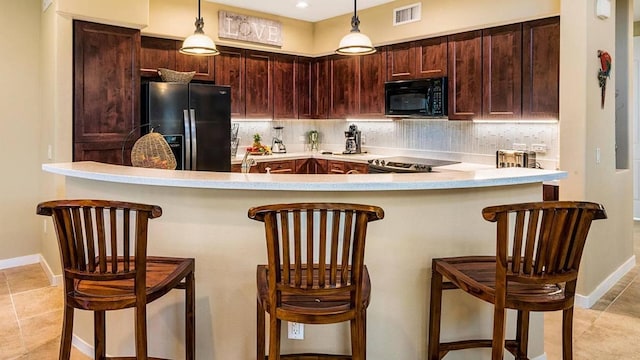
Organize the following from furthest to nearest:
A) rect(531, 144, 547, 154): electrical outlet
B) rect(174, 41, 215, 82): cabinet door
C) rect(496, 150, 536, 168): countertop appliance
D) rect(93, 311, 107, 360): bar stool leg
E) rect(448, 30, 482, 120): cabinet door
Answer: rect(174, 41, 215, 82): cabinet door < rect(448, 30, 482, 120): cabinet door < rect(531, 144, 547, 154): electrical outlet < rect(496, 150, 536, 168): countertop appliance < rect(93, 311, 107, 360): bar stool leg

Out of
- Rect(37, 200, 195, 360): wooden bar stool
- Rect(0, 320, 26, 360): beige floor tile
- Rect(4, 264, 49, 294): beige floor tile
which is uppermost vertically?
Rect(37, 200, 195, 360): wooden bar stool

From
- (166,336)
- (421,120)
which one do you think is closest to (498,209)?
(166,336)

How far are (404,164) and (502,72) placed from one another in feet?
4.25

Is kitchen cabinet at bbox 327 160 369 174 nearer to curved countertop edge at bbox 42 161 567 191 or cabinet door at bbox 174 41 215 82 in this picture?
cabinet door at bbox 174 41 215 82

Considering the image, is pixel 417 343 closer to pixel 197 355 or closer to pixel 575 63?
pixel 197 355

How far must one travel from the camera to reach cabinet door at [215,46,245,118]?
563cm

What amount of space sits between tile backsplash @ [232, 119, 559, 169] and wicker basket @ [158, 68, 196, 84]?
133 cm

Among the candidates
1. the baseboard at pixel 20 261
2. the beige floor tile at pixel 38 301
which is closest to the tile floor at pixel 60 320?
the beige floor tile at pixel 38 301

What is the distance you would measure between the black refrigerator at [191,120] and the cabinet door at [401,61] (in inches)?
72.6

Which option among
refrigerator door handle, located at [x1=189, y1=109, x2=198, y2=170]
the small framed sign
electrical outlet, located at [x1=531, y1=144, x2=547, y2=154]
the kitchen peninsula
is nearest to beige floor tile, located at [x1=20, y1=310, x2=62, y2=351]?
the kitchen peninsula

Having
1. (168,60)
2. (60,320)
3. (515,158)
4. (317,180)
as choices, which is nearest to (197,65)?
(168,60)

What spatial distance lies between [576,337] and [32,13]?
519cm

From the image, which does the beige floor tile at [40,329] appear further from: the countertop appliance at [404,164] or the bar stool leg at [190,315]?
the countertop appliance at [404,164]

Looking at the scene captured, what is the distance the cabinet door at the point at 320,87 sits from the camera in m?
Answer: 6.39
